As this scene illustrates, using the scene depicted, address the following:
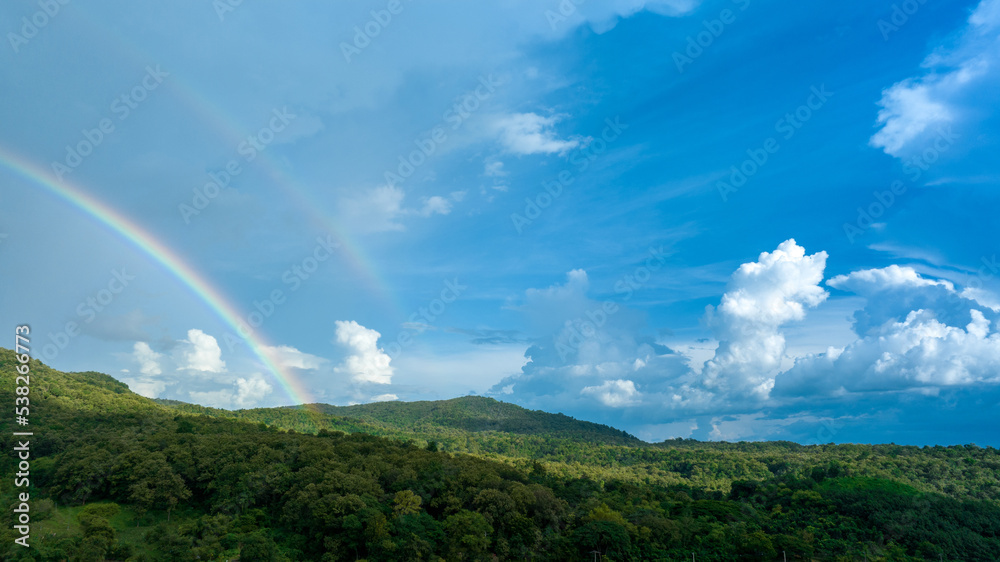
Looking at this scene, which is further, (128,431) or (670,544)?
(128,431)

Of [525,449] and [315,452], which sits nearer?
[315,452]

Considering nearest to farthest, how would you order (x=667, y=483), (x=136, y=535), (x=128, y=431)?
(x=136, y=535), (x=128, y=431), (x=667, y=483)

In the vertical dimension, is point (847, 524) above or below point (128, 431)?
below

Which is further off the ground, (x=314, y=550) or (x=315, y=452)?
(x=315, y=452)

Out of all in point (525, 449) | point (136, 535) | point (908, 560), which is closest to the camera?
point (908, 560)

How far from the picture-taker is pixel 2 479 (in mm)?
60750

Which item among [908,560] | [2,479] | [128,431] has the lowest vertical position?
[908,560]

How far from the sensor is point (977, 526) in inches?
2235

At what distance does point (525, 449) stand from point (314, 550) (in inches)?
5198

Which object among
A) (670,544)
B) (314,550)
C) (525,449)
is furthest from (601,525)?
(525,449)

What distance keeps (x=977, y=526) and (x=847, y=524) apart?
12248mm

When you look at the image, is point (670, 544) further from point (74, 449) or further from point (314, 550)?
point (74, 449)

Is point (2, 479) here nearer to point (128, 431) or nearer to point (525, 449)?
point (128, 431)

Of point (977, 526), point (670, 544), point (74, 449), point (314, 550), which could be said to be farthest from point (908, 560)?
point (74, 449)
